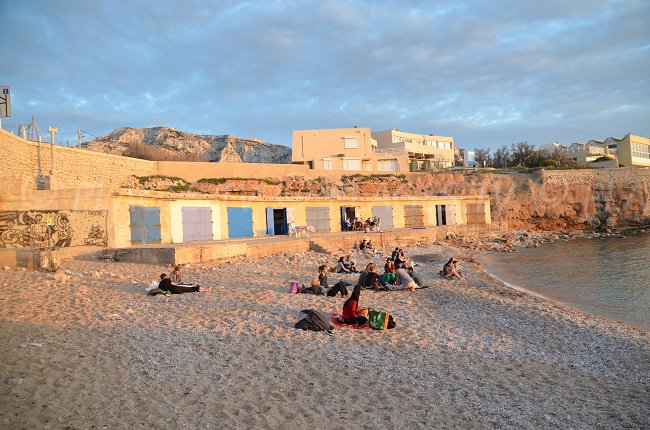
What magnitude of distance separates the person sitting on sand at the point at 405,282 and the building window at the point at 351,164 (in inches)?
1508

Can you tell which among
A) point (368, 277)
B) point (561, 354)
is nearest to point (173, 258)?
point (368, 277)

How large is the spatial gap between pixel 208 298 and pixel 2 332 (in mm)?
4152

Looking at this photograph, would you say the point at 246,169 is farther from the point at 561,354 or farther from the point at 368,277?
the point at 561,354

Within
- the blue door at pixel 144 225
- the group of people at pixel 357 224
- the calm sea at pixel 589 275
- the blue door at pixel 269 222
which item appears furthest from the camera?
the group of people at pixel 357 224

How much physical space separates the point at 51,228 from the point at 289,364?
41.8 feet

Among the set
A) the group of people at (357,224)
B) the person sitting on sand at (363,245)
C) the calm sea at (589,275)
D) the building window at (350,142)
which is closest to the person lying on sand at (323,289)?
the calm sea at (589,275)

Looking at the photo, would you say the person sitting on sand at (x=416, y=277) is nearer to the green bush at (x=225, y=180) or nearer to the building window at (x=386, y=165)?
the green bush at (x=225, y=180)

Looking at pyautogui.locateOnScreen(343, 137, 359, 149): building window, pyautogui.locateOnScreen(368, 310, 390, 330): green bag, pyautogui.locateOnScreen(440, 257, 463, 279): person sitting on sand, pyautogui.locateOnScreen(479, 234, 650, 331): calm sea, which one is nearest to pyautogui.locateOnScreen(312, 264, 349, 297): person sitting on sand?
pyautogui.locateOnScreen(368, 310, 390, 330): green bag

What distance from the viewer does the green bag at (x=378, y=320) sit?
8.27m

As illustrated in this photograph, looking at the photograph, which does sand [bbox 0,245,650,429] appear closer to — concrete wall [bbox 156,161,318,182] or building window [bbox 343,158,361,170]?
concrete wall [bbox 156,161,318,182]

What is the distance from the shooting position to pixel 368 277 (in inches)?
497

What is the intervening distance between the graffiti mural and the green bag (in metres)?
11.5

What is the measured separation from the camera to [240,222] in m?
22.9

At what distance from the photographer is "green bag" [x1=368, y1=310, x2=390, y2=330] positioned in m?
8.27
